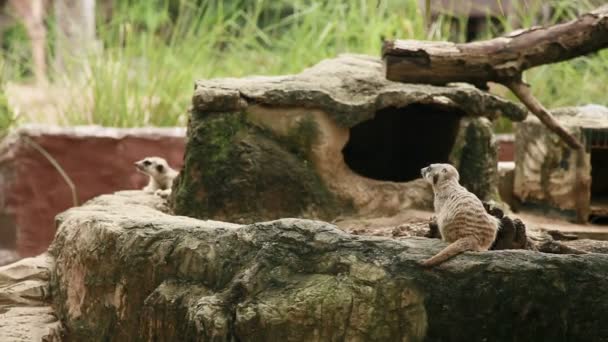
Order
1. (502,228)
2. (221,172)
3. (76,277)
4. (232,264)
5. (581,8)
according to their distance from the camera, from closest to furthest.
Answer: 1. (232,264)
2. (502,228)
3. (76,277)
4. (221,172)
5. (581,8)

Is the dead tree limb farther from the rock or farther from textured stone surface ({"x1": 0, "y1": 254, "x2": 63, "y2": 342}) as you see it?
textured stone surface ({"x1": 0, "y1": 254, "x2": 63, "y2": 342})

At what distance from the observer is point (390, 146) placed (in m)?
5.73

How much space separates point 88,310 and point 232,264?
81 cm

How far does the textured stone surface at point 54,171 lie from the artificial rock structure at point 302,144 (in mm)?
2045

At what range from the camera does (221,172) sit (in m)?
4.81

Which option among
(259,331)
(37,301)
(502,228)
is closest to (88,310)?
(37,301)

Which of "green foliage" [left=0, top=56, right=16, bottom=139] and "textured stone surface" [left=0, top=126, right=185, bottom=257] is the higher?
"green foliage" [left=0, top=56, right=16, bottom=139]

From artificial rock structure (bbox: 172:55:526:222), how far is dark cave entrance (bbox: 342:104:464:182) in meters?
0.46

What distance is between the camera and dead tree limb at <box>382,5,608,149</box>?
14.8 ft

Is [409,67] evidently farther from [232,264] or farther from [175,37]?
[175,37]

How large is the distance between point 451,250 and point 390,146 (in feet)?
8.36

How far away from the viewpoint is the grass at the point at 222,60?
301 inches

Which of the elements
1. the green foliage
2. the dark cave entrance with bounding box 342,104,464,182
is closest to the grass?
the green foliage

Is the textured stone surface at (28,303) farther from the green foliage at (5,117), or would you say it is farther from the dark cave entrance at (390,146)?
the green foliage at (5,117)
